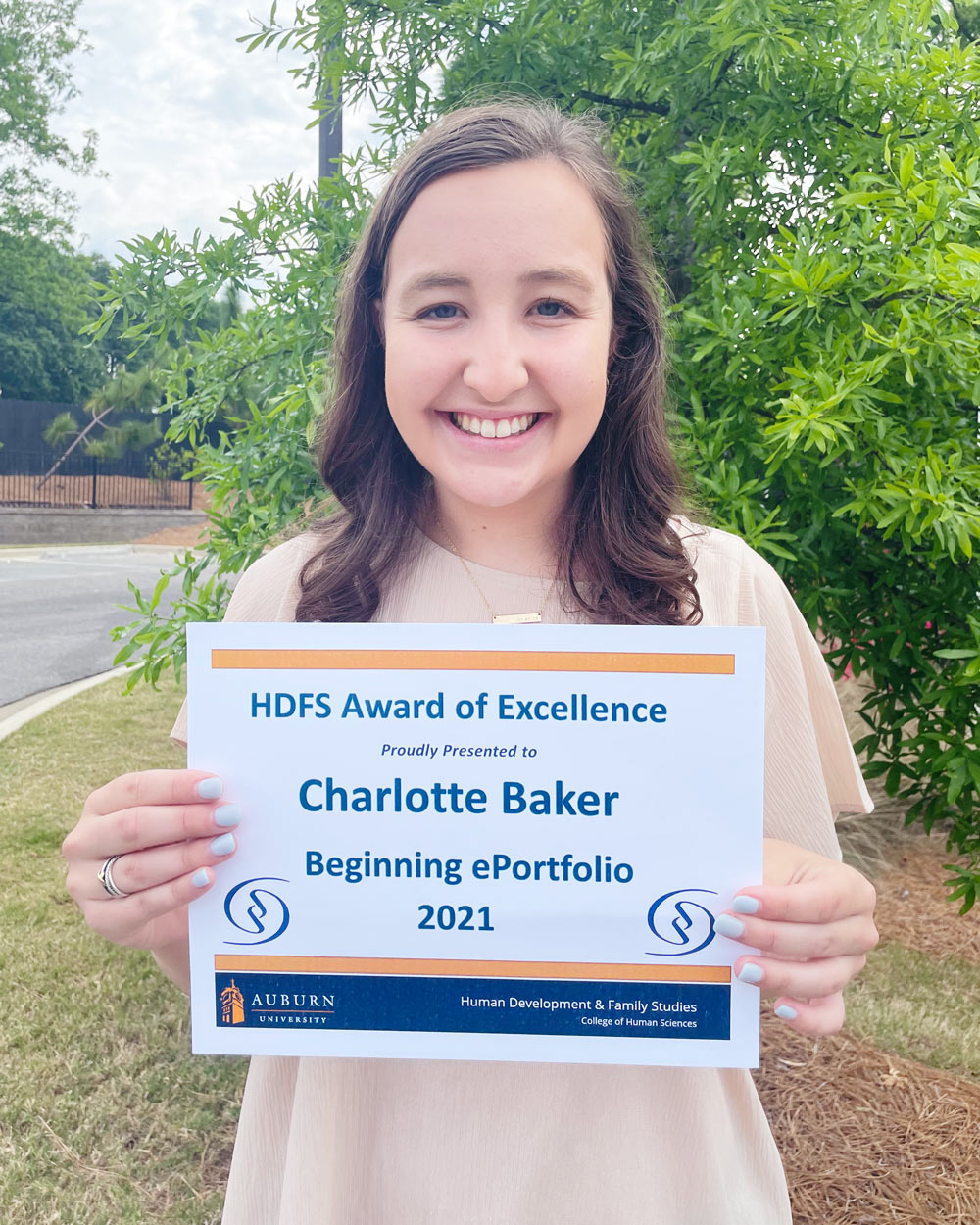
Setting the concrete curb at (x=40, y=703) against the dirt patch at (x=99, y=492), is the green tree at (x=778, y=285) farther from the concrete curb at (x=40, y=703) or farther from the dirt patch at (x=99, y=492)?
the dirt patch at (x=99, y=492)

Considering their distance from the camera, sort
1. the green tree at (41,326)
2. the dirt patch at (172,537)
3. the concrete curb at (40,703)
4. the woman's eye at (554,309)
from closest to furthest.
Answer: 1. the woman's eye at (554,309)
2. the concrete curb at (40,703)
3. the dirt patch at (172,537)
4. the green tree at (41,326)

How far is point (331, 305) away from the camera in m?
2.64

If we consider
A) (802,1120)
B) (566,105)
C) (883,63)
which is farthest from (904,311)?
(802,1120)

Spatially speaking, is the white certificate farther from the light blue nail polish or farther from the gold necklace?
the gold necklace

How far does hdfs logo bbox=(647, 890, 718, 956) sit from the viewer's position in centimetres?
116

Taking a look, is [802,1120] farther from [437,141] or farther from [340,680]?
[437,141]

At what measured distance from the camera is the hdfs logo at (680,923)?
3.81 ft

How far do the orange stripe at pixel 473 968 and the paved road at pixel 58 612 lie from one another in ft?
13.1

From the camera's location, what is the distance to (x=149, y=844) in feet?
3.74

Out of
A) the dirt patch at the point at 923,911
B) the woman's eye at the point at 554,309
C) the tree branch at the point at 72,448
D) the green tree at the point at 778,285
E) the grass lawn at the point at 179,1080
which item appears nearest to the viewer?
the woman's eye at the point at 554,309

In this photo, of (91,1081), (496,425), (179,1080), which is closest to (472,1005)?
(496,425)

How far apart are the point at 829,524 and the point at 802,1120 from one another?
5.75 feet

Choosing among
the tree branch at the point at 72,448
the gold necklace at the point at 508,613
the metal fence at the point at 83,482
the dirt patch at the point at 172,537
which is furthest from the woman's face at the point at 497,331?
the tree branch at the point at 72,448

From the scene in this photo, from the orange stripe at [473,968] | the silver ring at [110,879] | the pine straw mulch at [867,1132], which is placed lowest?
the pine straw mulch at [867,1132]
